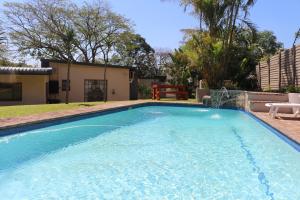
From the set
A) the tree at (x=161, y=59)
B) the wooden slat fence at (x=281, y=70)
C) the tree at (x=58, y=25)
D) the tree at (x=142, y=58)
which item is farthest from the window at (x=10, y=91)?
the tree at (x=161, y=59)

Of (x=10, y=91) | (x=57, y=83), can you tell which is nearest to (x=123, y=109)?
(x=57, y=83)

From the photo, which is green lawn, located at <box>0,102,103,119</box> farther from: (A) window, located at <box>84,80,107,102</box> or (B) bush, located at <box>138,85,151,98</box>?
(B) bush, located at <box>138,85,151,98</box>

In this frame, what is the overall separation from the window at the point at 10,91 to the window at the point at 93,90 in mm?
4488

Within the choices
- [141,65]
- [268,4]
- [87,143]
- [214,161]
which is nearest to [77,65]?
[268,4]

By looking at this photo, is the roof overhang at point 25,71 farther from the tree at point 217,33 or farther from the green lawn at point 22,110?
the tree at point 217,33

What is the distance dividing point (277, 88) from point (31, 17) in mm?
21775

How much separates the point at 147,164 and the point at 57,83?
16.6 metres

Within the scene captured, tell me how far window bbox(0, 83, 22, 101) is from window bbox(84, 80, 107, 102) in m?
4.49

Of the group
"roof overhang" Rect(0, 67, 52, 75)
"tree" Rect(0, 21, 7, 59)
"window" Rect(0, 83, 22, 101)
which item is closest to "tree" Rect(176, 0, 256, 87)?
"roof overhang" Rect(0, 67, 52, 75)

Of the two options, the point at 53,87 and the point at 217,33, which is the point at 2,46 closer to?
the point at 53,87

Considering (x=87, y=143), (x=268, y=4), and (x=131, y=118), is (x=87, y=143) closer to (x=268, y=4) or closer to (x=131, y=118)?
(x=131, y=118)

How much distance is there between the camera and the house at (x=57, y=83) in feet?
65.2

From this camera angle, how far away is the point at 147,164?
6238mm

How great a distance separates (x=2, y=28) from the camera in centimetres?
2853
